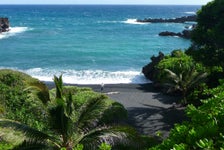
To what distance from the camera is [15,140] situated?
1175 cm

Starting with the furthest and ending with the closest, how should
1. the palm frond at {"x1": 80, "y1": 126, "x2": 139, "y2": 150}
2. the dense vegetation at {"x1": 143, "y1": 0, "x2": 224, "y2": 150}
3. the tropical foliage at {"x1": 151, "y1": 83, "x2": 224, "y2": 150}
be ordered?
1. the dense vegetation at {"x1": 143, "y1": 0, "x2": 224, "y2": 150}
2. the palm frond at {"x1": 80, "y1": 126, "x2": 139, "y2": 150}
3. the tropical foliage at {"x1": 151, "y1": 83, "x2": 224, "y2": 150}

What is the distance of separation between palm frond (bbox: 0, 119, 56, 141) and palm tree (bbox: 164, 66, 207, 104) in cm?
1492

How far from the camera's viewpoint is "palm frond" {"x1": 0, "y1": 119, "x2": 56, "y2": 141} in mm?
11484

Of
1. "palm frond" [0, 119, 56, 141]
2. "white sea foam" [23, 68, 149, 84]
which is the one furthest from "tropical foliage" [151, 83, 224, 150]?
"white sea foam" [23, 68, 149, 84]

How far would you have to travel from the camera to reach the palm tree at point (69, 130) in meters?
11.7

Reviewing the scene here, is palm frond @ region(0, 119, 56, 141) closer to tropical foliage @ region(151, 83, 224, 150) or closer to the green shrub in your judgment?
the green shrub

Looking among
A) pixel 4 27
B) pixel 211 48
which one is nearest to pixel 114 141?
pixel 211 48

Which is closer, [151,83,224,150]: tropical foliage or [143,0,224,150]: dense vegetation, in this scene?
[151,83,224,150]: tropical foliage

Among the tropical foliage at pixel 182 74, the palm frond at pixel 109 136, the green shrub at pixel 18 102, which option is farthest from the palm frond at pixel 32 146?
the tropical foliage at pixel 182 74

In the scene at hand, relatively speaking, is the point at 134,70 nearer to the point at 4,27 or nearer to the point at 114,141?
the point at 114,141

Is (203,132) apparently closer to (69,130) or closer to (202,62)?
(69,130)

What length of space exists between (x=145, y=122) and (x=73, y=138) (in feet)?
34.1

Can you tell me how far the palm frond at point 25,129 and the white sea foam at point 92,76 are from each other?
83.2 ft

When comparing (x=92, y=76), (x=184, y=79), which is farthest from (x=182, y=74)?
(x=92, y=76)
